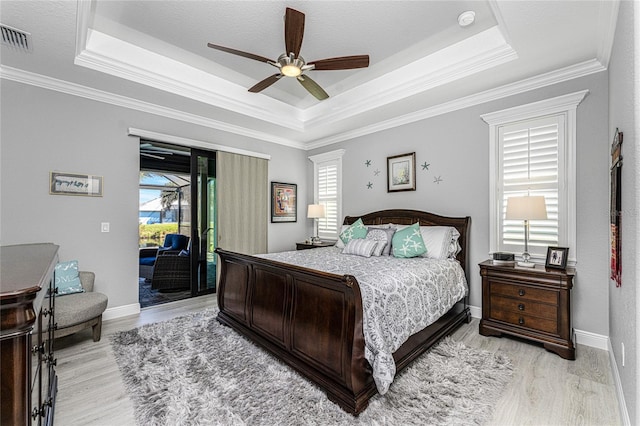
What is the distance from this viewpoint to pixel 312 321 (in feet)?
7.17

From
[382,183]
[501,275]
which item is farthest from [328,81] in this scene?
[501,275]

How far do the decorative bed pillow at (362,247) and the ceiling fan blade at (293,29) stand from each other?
217 centimetres

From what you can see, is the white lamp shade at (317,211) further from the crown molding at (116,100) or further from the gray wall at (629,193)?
the gray wall at (629,193)

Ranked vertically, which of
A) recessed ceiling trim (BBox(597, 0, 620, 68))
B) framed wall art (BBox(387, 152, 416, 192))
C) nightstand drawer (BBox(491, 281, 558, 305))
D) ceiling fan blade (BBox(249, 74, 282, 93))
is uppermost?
recessed ceiling trim (BBox(597, 0, 620, 68))

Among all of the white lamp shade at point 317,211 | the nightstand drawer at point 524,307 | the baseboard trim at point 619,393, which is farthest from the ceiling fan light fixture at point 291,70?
the baseboard trim at point 619,393

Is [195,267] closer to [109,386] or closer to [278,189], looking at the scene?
[278,189]

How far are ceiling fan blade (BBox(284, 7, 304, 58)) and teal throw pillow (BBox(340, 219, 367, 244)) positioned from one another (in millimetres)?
2358

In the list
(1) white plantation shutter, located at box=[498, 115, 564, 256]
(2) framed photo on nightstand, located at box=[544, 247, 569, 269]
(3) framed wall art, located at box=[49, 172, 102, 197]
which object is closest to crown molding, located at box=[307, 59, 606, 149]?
(1) white plantation shutter, located at box=[498, 115, 564, 256]

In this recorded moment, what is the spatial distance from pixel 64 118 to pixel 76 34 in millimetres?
1234

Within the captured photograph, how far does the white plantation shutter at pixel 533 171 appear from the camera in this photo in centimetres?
300

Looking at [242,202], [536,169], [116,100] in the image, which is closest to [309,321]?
[536,169]

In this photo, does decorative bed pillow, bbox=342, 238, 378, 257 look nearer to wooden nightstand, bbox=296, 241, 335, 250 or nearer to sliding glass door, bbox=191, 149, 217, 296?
wooden nightstand, bbox=296, 241, 335, 250

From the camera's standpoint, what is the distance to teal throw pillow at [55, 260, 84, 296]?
2.93 m

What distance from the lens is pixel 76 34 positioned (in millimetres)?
2426
